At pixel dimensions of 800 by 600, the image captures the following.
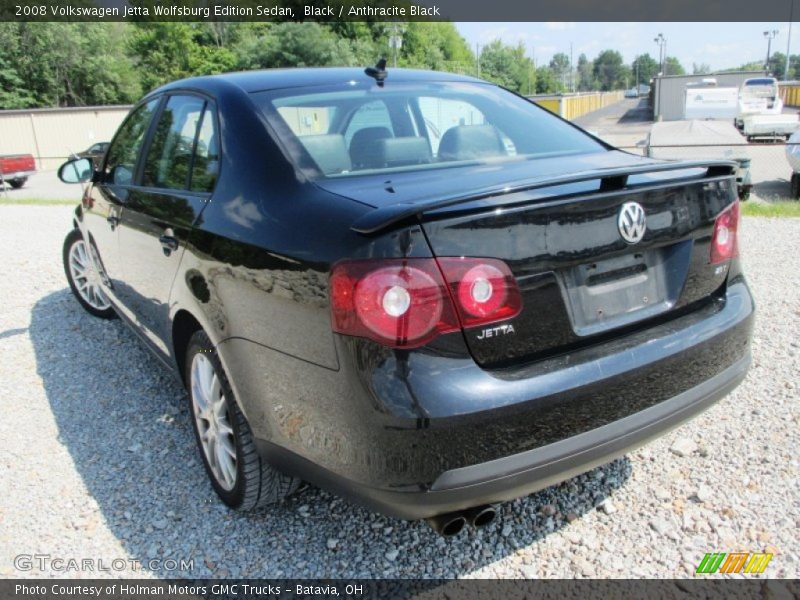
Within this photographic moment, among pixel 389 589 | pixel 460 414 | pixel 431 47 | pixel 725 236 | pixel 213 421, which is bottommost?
pixel 389 589

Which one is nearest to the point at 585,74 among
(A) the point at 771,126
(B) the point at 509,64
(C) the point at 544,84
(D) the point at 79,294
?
(C) the point at 544,84

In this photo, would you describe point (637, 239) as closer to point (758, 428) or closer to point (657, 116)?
point (758, 428)

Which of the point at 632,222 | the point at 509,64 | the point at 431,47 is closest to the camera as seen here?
the point at 632,222

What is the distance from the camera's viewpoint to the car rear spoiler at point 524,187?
1.83 metres

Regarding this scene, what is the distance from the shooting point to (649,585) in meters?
2.29

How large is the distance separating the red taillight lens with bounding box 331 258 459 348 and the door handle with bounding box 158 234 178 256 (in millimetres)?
1310

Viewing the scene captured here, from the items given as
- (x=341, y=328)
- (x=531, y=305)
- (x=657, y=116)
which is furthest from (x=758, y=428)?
(x=657, y=116)

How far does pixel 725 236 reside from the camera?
8.15 ft

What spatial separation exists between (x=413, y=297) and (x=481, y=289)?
0.65 ft

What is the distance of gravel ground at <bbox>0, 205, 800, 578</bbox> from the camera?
2.46 meters

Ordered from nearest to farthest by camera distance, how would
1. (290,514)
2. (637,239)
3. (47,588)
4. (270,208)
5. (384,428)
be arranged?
(384,428), (637,239), (270,208), (47,588), (290,514)

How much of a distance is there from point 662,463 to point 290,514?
1639mm

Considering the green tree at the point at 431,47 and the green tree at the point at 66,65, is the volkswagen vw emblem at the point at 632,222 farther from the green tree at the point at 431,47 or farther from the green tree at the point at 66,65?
the green tree at the point at 431,47

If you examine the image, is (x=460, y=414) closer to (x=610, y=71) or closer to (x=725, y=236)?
(x=725, y=236)
